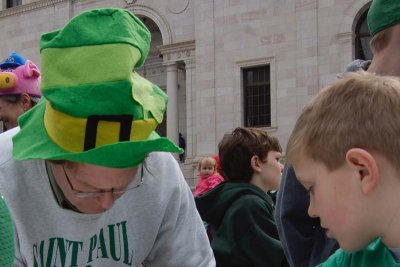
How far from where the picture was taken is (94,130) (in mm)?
1835

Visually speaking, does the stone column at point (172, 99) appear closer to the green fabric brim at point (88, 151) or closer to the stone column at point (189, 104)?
the stone column at point (189, 104)

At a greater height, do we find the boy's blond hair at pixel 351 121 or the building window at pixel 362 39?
the building window at pixel 362 39

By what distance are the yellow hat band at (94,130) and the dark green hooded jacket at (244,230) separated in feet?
6.29

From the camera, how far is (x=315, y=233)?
8.59 feet

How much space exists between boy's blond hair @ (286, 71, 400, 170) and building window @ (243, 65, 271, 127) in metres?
15.7

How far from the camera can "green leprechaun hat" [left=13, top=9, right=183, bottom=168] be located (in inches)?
71.1

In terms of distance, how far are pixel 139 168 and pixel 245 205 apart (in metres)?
1.67

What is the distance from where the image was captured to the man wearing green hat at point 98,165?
182cm

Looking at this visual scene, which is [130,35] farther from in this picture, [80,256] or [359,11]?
[359,11]

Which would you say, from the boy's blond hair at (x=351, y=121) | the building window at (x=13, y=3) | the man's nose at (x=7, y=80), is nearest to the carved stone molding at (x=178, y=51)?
the building window at (x=13, y=3)

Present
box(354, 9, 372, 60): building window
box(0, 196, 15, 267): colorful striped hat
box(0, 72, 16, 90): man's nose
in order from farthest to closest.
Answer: box(354, 9, 372, 60): building window, box(0, 72, 16, 90): man's nose, box(0, 196, 15, 267): colorful striped hat

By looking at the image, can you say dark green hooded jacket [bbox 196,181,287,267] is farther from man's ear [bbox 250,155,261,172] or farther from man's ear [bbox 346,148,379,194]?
man's ear [bbox 346,148,379,194]

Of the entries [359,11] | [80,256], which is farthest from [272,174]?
[359,11]

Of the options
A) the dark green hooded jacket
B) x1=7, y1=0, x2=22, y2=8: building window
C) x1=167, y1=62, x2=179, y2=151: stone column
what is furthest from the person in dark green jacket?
x1=7, y1=0, x2=22, y2=8: building window
